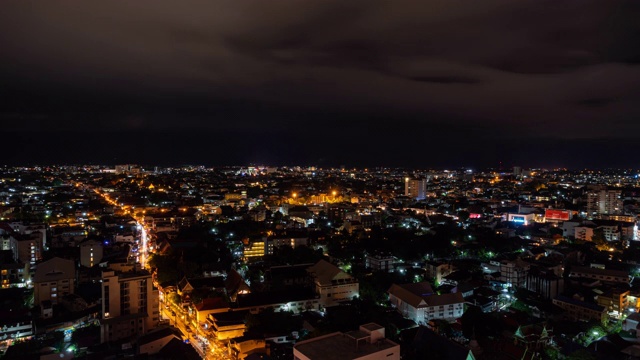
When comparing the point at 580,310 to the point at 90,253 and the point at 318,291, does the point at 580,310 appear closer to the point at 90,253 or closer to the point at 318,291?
the point at 318,291

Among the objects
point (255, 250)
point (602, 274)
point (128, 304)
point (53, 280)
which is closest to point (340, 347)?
point (128, 304)

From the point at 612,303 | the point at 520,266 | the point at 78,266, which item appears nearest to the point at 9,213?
the point at 78,266

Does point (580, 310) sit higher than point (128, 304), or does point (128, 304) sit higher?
point (128, 304)

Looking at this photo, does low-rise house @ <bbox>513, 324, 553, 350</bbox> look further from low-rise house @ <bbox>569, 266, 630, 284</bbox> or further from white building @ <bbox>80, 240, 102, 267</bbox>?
white building @ <bbox>80, 240, 102, 267</bbox>

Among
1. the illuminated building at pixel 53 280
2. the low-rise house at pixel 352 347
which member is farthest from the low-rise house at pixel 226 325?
the illuminated building at pixel 53 280

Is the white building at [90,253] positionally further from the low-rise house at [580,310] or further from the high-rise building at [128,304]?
the low-rise house at [580,310]
